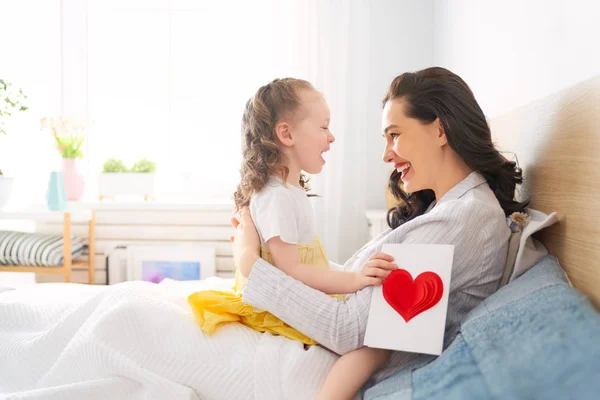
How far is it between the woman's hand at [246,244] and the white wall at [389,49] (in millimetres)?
2027

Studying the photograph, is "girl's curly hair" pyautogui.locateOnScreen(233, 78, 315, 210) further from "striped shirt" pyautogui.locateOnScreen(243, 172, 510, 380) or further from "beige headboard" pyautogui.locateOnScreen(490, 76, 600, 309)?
"beige headboard" pyautogui.locateOnScreen(490, 76, 600, 309)

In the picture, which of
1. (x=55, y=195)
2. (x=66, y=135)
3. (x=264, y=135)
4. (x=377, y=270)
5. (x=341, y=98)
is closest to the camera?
(x=377, y=270)

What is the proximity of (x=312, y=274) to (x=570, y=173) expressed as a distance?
56 cm

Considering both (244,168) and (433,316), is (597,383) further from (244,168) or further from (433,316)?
(244,168)

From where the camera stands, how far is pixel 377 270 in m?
1.16

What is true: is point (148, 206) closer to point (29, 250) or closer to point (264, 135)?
point (29, 250)

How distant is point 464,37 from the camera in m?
2.63

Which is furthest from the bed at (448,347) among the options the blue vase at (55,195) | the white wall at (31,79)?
the white wall at (31,79)

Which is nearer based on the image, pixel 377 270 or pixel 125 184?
pixel 377 270

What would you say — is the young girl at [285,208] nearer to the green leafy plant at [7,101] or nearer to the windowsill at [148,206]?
the windowsill at [148,206]

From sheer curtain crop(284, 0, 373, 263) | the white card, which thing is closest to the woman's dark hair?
the white card

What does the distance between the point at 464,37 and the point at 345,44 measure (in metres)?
0.94

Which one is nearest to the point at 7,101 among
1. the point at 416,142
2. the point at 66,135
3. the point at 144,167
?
the point at 66,135

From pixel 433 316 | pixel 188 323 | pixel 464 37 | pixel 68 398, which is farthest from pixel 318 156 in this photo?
pixel 464 37
